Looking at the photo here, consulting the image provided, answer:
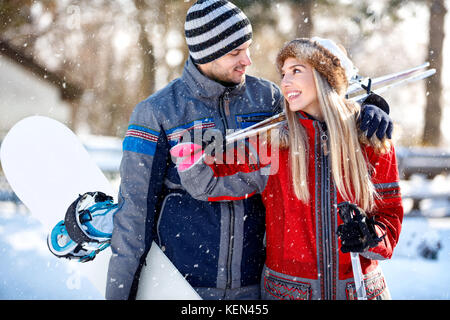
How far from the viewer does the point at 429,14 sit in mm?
8359

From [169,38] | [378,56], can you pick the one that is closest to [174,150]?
[169,38]

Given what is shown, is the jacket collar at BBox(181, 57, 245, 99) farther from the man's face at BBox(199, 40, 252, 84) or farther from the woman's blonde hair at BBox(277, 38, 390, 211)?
the woman's blonde hair at BBox(277, 38, 390, 211)

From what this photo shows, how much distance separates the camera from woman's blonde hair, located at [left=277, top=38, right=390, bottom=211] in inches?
70.1

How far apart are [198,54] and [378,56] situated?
429 inches

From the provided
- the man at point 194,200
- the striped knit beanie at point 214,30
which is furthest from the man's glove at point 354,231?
the striped knit beanie at point 214,30

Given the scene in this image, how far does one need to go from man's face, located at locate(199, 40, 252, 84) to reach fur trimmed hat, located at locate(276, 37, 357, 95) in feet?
0.88

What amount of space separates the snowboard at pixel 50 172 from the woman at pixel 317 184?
1.07 metres

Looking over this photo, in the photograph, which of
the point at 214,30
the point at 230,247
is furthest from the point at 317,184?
the point at 214,30

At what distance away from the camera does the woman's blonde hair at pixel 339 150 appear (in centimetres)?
178

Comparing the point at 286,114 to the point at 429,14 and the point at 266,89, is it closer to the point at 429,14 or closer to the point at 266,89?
the point at 266,89

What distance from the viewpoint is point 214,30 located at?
2.11 m

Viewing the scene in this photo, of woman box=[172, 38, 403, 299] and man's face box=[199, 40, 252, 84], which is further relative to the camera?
man's face box=[199, 40, 252, 84]

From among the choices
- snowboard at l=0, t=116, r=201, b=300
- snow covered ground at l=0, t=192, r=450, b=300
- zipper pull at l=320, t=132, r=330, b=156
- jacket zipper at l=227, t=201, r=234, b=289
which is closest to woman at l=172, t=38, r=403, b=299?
zipper pull at l=320, t=132, r=330, b=156

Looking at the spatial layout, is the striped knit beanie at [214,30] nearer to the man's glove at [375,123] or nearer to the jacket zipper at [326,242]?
the man's glove at [375,123]
